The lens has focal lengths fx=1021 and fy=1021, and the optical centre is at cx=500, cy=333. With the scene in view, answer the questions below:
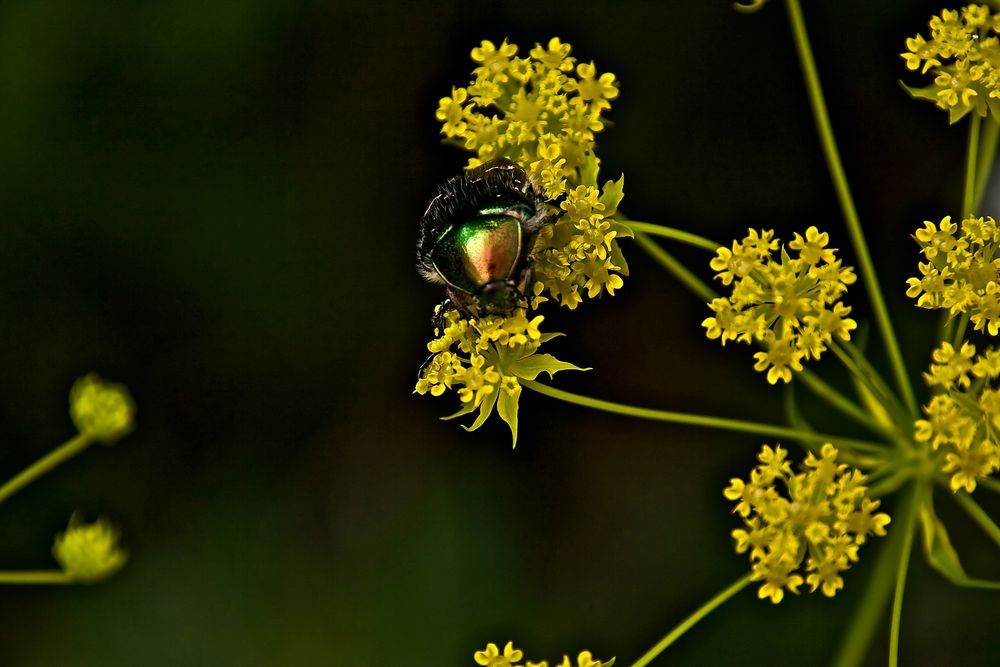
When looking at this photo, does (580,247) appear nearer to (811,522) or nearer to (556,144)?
(556,144)

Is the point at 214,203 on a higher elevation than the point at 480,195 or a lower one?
higher

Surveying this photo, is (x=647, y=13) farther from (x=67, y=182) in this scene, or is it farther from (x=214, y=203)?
(x=67, y=182)

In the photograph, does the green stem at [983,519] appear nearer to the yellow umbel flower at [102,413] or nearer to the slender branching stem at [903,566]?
the slender branching stem at [903,566]

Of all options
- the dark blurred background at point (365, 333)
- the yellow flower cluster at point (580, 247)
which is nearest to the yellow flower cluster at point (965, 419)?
the yellow flower cluster at point (580, 247)

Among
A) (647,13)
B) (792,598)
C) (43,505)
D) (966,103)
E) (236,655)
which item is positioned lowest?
(236,655)

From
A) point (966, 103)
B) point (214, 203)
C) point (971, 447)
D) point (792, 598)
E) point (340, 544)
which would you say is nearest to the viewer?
point (971, 447)

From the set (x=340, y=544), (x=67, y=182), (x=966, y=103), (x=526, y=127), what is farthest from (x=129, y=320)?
(x=966, y=103)

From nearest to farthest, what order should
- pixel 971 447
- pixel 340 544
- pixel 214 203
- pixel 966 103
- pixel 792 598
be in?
pixel 971 447 < pixel 966 103 < pixel 792 598 < pixel 214 203 < pixel 340 544
